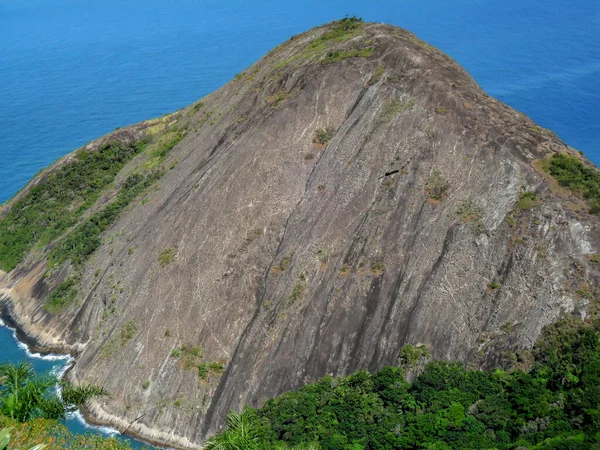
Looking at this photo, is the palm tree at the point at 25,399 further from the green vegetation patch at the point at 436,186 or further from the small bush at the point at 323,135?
the small bush at the point at 323,135

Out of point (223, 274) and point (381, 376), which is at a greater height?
point (223, 274)

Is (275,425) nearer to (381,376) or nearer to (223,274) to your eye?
(381,376)

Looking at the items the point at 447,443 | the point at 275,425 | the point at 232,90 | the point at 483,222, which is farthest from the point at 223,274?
the point at 232,90

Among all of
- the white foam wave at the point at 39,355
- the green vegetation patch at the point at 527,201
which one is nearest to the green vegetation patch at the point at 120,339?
the white foam wave at the point at 39,355

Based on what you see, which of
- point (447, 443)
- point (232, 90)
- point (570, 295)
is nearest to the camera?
point (447, 443)

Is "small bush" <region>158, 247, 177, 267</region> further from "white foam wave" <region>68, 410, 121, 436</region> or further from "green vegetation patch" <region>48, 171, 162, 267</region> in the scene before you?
"green vegetation patch" <region>48, 171, 162, 267</region>

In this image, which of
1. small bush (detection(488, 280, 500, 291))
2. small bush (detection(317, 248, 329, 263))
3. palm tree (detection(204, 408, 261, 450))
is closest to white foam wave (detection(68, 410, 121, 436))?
palm tree (detection(204, 408, 261, 450))

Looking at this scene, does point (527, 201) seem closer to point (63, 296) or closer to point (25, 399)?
point (25, 399)

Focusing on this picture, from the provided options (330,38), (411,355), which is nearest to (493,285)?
(411,355)
